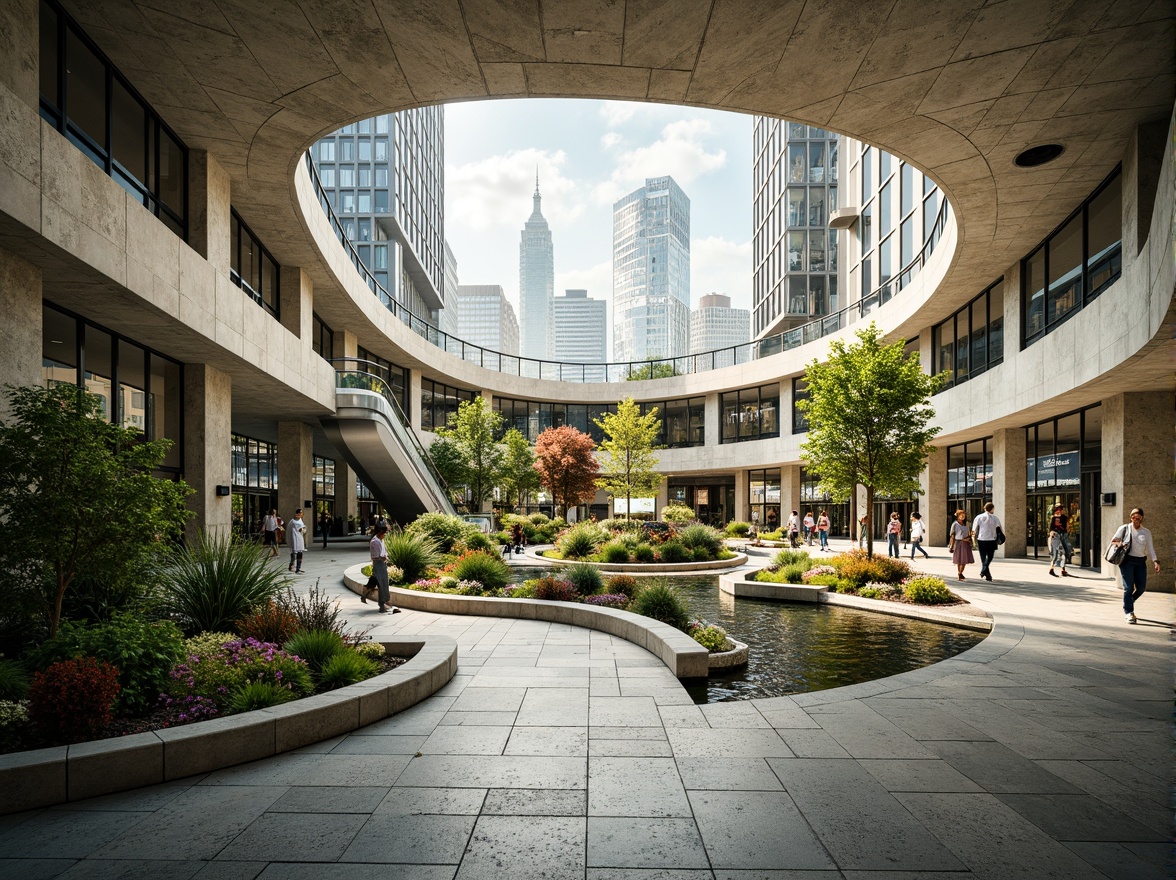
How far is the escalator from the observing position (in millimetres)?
23812

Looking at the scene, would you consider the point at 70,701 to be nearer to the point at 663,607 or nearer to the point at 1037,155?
the point at 663,607

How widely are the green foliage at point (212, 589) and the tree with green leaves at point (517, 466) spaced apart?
24.9 m

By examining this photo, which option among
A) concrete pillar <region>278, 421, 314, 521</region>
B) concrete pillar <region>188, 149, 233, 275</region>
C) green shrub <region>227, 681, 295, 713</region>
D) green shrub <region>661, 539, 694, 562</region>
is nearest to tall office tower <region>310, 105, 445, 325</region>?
concrete pillar <region>278, 421, 314, 521</region>

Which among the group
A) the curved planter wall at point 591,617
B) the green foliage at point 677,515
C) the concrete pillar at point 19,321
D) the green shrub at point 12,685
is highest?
the concrete pillar at point 19,321

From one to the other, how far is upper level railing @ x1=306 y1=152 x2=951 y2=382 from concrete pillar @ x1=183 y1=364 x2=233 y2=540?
6.82 meters

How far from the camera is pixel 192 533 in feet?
54.2

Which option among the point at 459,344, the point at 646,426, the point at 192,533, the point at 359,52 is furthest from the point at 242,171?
the point at 459,344

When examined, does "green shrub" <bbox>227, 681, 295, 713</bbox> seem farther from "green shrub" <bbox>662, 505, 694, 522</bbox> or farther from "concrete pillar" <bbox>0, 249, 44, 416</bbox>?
"green shrub" <bbox>662, 505, 694, 522</bbox>

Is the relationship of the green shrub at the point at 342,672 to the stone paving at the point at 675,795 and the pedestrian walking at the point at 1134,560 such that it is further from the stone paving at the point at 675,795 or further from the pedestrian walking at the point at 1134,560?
the pedestrian walking at the point at 1134,560

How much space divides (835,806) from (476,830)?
92.4 inches

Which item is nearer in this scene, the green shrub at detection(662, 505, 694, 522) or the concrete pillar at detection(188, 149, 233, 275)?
the concrete pillar at detection(188, 149, 233, 275)

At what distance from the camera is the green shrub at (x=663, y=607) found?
9923mm

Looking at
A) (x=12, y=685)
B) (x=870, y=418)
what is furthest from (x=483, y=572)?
(x=870, y=418)

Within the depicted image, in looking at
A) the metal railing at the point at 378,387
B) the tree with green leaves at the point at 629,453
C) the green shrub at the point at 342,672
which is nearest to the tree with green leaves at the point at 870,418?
the green shrub at the point at 342,672
